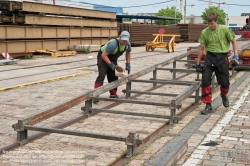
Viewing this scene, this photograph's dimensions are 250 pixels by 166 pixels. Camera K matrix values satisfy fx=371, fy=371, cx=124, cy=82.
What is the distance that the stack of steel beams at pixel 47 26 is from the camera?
1814 cm

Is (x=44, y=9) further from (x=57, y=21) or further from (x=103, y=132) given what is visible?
(x=103, y=132)

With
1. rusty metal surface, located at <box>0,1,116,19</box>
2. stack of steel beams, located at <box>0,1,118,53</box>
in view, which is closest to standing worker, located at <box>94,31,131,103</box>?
stack of steel beams, located at <box>0,1,118,53</box>

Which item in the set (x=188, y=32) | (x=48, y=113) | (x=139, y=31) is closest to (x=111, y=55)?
(x=48, y=113)

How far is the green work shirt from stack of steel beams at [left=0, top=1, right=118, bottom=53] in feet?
41.0

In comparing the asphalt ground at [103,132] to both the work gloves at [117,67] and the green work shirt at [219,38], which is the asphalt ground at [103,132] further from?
the green work shirt at [219,38]

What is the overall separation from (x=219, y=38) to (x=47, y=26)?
1495 cm

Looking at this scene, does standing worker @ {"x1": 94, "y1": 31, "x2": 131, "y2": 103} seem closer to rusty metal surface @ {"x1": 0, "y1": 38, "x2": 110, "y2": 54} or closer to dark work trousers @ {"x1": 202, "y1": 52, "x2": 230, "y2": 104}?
dark work trousers @ {"x1": 202, "y1": 52, "x2": 230, "y2": 104}

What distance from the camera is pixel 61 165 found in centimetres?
437

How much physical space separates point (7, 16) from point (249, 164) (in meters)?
16.1

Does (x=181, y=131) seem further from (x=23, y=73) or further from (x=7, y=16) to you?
(x=7, y=16)

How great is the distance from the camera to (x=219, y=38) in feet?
22.7

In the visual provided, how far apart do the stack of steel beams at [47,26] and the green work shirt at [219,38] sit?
492 inches

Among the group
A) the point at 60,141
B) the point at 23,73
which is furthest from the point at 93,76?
the point at 60,141

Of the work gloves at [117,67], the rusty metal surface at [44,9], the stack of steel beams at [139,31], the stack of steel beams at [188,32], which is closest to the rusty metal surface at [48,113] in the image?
the work gloves at [117,67]
